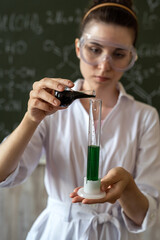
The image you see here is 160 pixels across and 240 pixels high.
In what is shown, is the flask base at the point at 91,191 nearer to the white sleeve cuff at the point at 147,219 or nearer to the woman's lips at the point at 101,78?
the white sleeve cuff at the point at 147,219

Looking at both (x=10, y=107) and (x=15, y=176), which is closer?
(x=15, y=176)

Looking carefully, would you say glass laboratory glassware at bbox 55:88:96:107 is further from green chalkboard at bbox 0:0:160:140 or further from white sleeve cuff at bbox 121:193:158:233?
green chalkboard at bbox 0:0:160:140

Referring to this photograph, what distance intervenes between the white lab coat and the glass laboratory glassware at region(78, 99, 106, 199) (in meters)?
0.31

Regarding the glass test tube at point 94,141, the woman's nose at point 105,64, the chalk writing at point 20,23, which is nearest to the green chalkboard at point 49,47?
the chalk writing at point 20,23

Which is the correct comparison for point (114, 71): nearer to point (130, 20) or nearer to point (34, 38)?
point (130, 20)

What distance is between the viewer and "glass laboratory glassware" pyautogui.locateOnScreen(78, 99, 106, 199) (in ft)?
2.51

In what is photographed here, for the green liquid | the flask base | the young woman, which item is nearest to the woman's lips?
the young woman

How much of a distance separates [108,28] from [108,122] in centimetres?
45

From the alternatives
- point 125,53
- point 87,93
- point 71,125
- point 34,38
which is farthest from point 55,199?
point 34,38

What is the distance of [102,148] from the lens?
1214mm

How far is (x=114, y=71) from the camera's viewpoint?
1.17 meters

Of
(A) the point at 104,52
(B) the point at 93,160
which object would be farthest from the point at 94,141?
(A) the point at 104,52

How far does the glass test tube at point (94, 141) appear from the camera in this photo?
0.83 metres

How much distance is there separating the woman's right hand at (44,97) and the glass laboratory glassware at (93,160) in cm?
14
